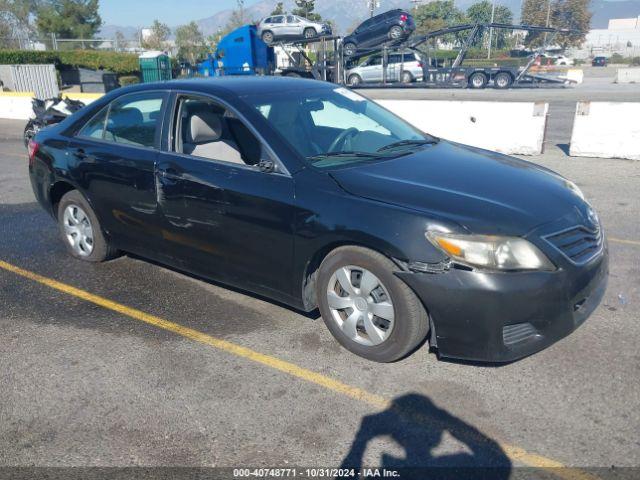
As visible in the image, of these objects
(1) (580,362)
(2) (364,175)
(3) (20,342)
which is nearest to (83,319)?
(3) (20,342)

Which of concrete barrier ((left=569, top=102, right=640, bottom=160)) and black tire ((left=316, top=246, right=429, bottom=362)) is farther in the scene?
concrete barrier ((left=569, top=102, right=640, bottom=160))

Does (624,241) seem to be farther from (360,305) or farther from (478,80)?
(478,80)

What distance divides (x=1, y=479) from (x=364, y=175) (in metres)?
2.49

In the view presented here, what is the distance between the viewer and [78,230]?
5.35 m

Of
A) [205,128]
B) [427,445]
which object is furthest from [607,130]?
[427,445]

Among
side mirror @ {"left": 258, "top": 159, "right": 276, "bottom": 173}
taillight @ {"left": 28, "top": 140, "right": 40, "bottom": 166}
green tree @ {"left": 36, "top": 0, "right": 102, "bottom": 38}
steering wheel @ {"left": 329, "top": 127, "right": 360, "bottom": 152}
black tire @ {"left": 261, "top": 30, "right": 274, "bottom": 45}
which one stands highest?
green tree @ {"left": 36, "top": 0, "right": 102, "bottom": 38}

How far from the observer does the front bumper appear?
3.02 meters

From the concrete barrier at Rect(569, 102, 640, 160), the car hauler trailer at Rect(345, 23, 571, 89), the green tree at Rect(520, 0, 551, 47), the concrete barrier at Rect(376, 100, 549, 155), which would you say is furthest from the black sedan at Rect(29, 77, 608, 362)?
the green tree at Rect(520, 0, 551, 47)

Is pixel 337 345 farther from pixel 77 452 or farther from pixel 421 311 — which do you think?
pixel 77 452

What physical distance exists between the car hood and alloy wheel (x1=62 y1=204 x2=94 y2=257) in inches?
108

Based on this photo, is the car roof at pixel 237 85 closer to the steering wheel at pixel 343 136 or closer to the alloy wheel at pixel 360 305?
the steering wheel at pixel 343 136

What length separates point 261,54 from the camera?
29.6 meters

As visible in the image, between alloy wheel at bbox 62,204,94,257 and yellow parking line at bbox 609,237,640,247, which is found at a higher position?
alloy wheel at bbox 62,204,94,257

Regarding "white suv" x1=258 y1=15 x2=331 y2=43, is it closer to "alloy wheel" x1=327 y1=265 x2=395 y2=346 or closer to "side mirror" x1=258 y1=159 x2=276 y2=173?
"side mirror" x1=258 y1=159 x2=276 y2=173
